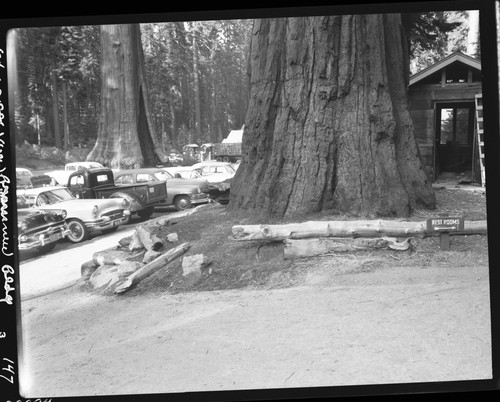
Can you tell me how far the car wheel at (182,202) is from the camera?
2.72 metres

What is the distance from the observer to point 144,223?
2.65 metres

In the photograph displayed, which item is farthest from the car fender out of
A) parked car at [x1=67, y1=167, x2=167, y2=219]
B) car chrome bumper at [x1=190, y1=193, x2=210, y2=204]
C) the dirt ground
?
car chrome bumper at [x1=190, y1=193, x2=210, y2=204]

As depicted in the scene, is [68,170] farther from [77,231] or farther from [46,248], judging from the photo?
[46,248]

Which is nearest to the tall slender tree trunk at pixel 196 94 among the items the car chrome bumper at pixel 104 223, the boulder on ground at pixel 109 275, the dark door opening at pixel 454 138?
the car chrome bumper at pixel 104 223

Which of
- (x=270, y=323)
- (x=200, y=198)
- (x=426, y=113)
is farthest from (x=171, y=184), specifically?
(x=426, y=113)

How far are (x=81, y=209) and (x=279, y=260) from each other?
4.06ft

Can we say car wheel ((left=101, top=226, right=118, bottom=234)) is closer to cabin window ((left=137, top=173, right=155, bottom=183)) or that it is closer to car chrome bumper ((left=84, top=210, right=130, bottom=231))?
car chrome bumper ((left=84, top=210, right=130, bottom=231))

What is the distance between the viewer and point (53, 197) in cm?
251

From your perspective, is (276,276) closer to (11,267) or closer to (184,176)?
(184,176)

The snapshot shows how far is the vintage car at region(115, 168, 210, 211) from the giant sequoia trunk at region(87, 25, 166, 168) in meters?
0.06

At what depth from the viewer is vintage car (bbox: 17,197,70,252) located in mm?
2445

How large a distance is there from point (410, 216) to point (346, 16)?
1293mm

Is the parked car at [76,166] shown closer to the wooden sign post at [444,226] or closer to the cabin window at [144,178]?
the cabin window at [144,178]

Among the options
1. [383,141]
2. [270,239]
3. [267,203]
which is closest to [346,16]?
[383,141]
